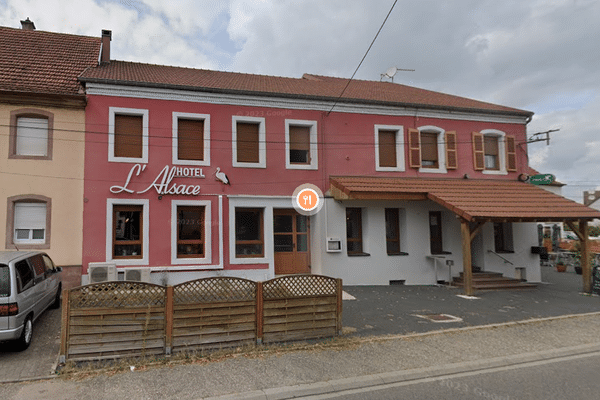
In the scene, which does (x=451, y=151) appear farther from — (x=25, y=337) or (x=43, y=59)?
(x=43, y=59)

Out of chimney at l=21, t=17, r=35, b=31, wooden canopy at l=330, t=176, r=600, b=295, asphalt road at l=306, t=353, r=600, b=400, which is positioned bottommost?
asphalt road at l=306, t=353, r=600, b=400

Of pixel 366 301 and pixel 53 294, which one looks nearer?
pixel 53 294

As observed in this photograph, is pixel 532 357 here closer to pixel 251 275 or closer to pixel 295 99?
pixel 251 275

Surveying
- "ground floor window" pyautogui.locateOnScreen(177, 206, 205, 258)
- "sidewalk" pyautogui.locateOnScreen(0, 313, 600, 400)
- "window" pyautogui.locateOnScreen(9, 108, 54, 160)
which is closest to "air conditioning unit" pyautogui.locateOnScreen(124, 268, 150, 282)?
"ground floor window" pyautogui.locateOnScreen(177, 206, 205, 258)

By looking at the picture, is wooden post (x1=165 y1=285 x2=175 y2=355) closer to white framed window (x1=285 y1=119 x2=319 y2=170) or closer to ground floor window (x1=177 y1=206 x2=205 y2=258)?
ground floor window (x1=177 y1=206 x2=205 y2=258)

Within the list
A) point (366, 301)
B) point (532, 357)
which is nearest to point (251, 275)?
point (366, 301)

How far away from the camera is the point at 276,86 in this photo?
1527 cm

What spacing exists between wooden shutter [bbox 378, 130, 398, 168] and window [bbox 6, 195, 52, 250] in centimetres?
1147

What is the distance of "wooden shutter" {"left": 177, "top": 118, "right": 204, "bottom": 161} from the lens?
1295 centimetres

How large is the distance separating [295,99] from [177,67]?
6175 millimetres

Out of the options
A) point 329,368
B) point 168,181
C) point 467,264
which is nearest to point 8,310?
point 329,368

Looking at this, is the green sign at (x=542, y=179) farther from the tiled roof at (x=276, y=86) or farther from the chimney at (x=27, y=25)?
the chimney at (x=27, y=25)

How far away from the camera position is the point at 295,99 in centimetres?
1395

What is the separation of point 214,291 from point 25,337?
10.6 feet
